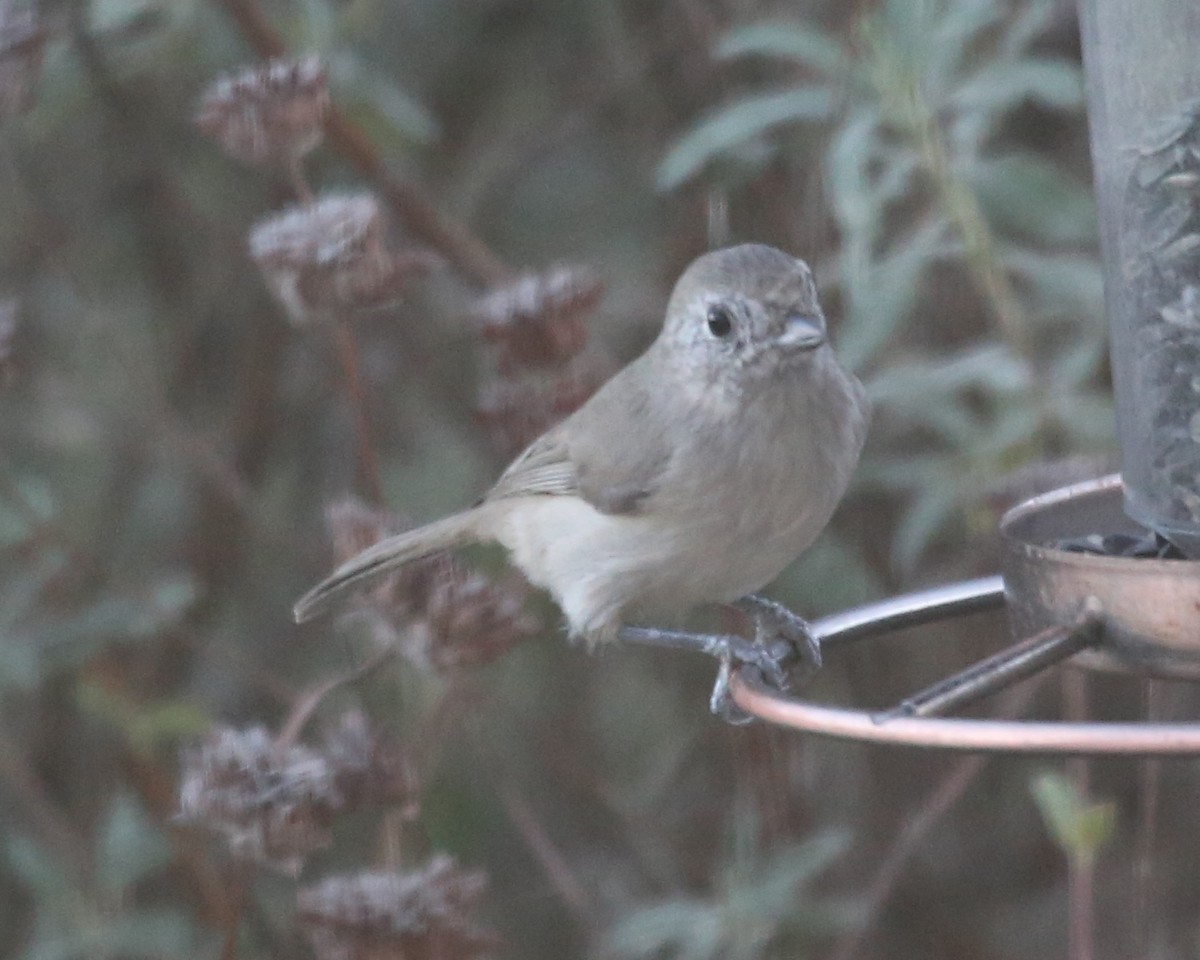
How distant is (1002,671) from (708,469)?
3.67ft

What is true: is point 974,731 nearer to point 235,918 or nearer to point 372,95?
point 235,918

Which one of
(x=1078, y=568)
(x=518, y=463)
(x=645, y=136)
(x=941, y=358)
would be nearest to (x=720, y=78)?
(x=645, y=136)

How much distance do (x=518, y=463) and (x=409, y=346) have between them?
4.88 ft

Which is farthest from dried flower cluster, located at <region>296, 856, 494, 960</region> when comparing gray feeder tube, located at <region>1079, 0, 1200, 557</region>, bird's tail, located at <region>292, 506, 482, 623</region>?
gray feeder tube, located at <region>1079, 0, 1200, 557</region>

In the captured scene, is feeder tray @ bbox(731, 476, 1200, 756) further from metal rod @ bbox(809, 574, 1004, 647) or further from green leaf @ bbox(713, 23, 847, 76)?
green leaf @ bbox(713, 23, 847, 76)

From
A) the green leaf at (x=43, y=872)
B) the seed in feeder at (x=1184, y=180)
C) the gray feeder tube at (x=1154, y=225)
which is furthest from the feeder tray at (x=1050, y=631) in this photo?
the green leaf at (x=43, y=872)

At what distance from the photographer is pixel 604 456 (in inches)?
147

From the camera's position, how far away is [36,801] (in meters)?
4.35

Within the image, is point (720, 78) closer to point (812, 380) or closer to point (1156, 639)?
point (812, 380)

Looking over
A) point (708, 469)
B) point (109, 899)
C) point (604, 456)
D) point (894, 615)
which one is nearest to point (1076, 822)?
point (894, 615)

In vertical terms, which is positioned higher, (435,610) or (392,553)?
(392,553)

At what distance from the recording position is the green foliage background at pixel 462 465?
4535 millimetres

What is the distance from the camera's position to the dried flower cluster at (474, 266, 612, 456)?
11.3 feet

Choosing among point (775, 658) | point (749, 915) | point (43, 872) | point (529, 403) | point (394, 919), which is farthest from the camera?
point (43, 872)
